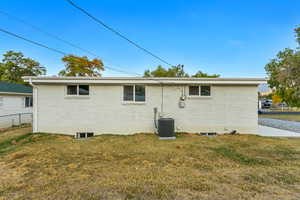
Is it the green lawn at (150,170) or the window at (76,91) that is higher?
the window at (76,91)

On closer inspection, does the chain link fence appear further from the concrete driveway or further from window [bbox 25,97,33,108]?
the concrete driveway

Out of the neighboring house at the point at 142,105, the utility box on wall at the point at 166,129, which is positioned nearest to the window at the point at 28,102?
the neighboring house at the point at 142,105

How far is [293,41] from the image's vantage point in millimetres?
13469

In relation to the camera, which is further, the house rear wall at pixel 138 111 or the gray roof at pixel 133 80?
the house rear wall at pixel 138 111

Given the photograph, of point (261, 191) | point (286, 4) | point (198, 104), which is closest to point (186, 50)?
point (286, 4)

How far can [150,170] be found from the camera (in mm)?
3152

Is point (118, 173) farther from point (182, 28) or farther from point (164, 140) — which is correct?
point (182, 28)

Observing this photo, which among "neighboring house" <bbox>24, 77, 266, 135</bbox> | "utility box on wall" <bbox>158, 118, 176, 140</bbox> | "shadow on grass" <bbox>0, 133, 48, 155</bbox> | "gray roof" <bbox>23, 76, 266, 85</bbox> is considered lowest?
"shadow on grass" <bbox>0, 133, 48, 155</bbox>

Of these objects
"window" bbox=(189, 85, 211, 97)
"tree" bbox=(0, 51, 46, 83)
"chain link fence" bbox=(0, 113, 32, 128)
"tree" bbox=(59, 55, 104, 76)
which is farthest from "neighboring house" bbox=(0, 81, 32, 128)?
"window" bbox=(189, 85, 211, 97)

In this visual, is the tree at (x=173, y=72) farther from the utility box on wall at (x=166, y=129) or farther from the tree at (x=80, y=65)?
the utility box on wall at (x=166, y=129)

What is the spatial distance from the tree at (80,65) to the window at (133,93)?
1731 centimetres

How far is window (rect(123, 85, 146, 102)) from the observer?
6.43 metres

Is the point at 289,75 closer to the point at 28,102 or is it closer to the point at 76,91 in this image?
the point at 76,91

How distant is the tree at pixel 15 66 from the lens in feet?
63.4
